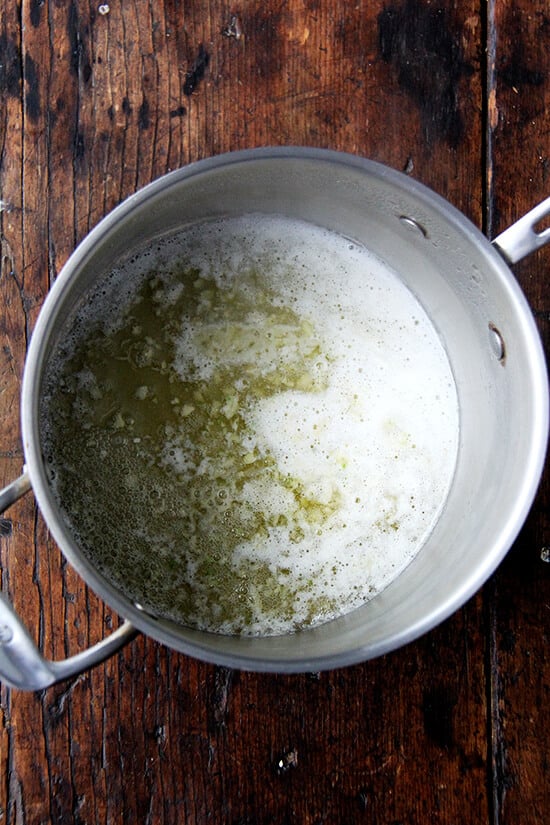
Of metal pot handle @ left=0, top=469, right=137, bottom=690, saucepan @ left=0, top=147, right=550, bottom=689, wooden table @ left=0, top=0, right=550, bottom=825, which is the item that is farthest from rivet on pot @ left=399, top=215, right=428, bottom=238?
metal pot handle @ left=0, top=469, right=137, bottom=690

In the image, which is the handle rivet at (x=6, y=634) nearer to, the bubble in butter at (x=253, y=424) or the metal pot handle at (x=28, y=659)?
the metal pot handle at (x=28, y=659)

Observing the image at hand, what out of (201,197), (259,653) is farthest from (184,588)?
(201,197)

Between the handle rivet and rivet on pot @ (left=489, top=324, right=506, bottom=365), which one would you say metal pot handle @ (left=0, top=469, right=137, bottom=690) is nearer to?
the handle rivet

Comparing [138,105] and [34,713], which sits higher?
[138,105]

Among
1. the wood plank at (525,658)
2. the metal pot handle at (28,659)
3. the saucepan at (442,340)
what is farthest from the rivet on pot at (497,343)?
the metal pot handle at (28,659)

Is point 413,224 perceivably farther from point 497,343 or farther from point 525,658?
point 525,658

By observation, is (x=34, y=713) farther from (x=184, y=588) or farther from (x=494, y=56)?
(x=494, y=56)
